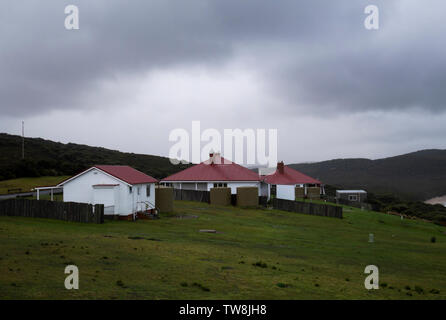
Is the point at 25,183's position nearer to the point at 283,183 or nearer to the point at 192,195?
the point at 192,195

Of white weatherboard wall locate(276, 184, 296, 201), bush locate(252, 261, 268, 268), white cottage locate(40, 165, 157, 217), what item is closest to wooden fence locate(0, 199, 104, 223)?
white cottage locate(40, 165, 157, 217)

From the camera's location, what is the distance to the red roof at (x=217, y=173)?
63812 mm

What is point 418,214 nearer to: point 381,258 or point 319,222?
point 319,222

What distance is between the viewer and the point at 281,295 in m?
13.0

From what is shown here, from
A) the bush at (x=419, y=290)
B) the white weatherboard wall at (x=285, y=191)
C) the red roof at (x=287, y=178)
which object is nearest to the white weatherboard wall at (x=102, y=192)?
the bush at (x=419, y=290)

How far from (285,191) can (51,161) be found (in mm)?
49893

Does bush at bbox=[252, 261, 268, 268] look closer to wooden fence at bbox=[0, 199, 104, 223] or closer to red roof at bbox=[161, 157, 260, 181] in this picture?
wooden fence at bbox=[0, 199, 104, 223]

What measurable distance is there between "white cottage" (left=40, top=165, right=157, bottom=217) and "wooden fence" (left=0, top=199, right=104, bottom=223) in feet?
10.6

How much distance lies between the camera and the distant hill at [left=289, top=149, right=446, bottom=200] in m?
152

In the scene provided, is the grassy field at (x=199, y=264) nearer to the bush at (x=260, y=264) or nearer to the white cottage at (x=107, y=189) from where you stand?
the bush at (x=260, y=264)

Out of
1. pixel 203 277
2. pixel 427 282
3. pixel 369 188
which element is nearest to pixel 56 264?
pixel 203 277

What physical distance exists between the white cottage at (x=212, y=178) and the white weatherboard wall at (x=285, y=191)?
14.7 feet

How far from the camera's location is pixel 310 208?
52.3m

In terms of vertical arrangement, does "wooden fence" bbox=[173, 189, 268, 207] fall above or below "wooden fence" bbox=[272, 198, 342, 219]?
above
